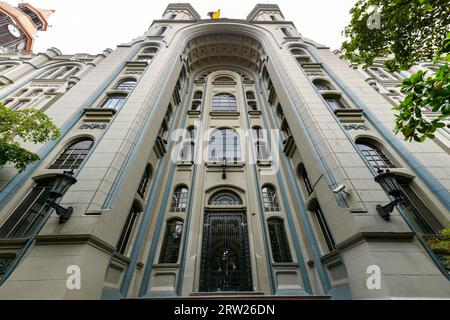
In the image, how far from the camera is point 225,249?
28.5ft

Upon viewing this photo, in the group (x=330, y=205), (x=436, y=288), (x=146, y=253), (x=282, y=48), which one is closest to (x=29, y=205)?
(x=146, y=253)

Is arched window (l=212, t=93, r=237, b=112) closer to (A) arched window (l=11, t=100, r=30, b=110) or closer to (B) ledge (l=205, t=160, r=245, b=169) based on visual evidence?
(B) ledge (l=205, t=160, r=245, b=169)

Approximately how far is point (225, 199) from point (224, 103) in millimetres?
9506

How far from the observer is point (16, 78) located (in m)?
16.1

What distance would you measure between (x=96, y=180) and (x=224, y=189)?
6101 mm

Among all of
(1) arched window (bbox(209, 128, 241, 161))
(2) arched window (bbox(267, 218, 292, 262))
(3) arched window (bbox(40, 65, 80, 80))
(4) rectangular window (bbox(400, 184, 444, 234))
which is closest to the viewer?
(4) rectangular window (bbox(400, 184, 444, 234))

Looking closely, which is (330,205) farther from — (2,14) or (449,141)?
(2,14)

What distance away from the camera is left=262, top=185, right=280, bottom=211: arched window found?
9.91 meters

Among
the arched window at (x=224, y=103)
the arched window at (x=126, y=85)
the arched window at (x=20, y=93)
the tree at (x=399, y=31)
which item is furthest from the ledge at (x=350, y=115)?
the arched window at (x=20, y=93)

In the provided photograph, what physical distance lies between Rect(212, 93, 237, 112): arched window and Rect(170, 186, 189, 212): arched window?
7.70 meters

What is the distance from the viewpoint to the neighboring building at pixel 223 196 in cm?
530

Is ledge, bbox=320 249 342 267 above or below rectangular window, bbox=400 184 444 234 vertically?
below

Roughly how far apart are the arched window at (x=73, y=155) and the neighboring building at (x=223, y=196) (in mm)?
73

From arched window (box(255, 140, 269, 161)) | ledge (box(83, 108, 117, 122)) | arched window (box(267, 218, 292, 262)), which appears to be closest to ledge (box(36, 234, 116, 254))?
ledge (box(83, 108, 117, 122))
